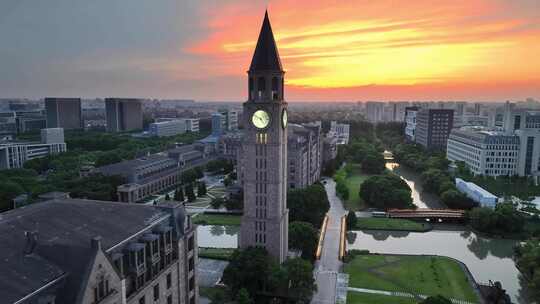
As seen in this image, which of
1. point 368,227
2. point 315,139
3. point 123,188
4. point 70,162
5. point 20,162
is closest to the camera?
point 368,227

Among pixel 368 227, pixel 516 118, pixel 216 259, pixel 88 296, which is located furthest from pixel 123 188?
pixel 516 118

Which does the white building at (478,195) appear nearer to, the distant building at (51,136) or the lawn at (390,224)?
the lawn at (390,224)

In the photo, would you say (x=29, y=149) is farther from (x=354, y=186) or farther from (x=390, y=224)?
(x=390, y=224)

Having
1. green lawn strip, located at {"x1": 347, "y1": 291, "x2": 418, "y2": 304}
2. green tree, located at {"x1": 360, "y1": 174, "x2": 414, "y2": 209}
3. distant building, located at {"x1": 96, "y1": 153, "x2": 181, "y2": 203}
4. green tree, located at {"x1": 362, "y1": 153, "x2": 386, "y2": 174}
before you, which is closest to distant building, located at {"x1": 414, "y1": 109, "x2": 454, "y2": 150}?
green tree, located at {"x1": 362, "y1": 153, "x2": 386, "y2": 174}

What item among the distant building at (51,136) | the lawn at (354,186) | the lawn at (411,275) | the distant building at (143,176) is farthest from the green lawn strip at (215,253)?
the distant building at (51,136)

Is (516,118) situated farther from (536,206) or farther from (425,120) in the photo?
(536,206)

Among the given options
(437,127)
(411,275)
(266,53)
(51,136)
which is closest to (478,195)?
(411,275)
